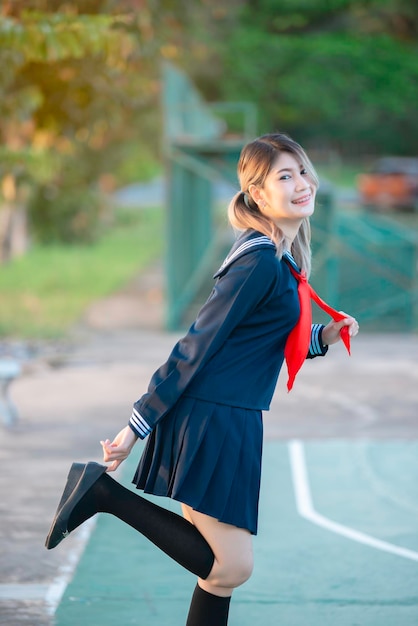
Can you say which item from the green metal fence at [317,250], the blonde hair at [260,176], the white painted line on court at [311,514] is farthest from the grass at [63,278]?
the blonde hair at [260,176]

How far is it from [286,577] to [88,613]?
1024mm

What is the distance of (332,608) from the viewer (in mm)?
4781

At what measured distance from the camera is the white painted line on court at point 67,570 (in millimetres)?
4844

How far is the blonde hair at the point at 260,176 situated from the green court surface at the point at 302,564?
5.81ft

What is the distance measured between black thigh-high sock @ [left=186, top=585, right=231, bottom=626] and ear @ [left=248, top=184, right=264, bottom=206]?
1303 mm

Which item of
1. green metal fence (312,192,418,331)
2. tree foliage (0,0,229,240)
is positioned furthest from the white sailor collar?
green metal fence (312,192,418,331)

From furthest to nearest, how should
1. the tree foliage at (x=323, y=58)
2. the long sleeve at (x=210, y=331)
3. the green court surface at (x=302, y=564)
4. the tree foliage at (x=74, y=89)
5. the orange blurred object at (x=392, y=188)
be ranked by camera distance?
the orange blurred object at (x=392, y=188) < the tree foliage at (x=323, y=58) < the tree foliage at (x=74, y=89) < the green court surface at (x=302, y=564) < the long sleeve at (x=210, y=331)

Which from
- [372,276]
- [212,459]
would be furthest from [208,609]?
[372,276]

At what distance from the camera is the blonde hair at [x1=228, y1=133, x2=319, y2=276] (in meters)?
3.62

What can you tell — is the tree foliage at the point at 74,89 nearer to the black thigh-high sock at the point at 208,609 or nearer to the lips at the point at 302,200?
the lips at the point at 302,200

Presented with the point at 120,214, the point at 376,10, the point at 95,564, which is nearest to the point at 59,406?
the point at 95,564

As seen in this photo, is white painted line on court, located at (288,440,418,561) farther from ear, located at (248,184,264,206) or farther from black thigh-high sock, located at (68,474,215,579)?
ear, located at (248,184,264,206)

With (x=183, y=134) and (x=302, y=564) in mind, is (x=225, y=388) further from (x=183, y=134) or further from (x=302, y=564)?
(x=183, y=134)

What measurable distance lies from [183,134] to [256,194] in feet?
39.6
